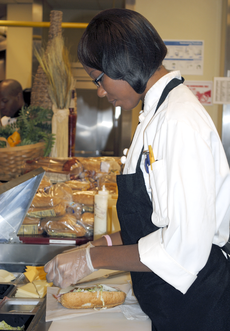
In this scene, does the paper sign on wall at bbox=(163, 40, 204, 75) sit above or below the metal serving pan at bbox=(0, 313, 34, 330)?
above

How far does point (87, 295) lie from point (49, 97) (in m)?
1.55

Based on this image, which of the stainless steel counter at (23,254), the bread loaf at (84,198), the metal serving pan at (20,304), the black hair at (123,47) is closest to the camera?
the black hair at (123,47)

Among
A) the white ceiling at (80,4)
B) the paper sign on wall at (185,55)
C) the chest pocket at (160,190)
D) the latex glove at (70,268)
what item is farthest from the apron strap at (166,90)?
the white ceiling at (80,4)

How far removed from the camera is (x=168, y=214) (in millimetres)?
703

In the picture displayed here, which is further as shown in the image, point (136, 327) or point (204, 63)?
point (204, 63)

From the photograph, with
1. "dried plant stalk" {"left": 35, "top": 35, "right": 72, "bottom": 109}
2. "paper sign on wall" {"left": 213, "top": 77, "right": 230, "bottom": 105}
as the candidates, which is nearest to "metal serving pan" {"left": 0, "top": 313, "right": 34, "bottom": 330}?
"dried plant stalk" {"left": 35, "top": 35, "right": 72, "bottom": 109}

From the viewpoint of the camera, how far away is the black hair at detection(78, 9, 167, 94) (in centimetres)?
79

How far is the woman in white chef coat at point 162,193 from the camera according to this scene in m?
0.69

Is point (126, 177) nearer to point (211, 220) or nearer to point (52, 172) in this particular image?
point (211, 220)

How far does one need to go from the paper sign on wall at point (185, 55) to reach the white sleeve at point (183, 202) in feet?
6.11

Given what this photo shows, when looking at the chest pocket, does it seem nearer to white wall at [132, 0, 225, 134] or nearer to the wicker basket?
the wicker basket

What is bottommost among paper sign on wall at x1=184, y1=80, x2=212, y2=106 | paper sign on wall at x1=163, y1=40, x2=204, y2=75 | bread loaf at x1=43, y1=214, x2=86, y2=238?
bread loaf at x1=43, y1=214, x2=86, y2=238

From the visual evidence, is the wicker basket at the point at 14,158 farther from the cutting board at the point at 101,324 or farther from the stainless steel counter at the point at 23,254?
the cutting board at the point at 101,324

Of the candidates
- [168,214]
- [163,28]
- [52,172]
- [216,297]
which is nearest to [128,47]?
[168,214]
